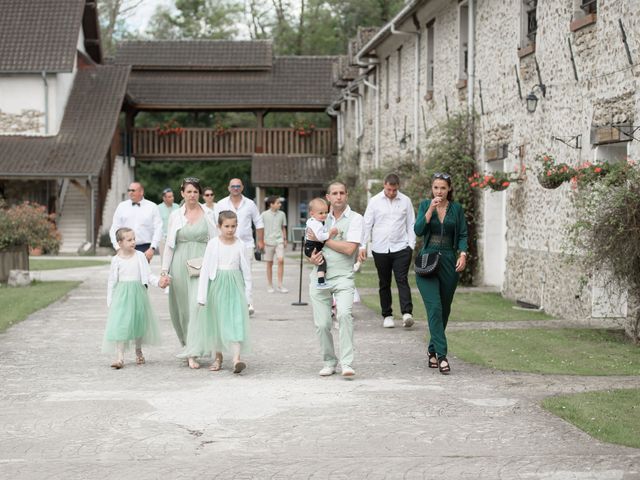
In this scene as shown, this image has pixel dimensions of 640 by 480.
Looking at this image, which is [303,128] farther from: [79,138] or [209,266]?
[209,266]

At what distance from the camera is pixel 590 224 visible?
1062 centimetres

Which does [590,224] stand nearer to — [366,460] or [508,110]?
[366,460]

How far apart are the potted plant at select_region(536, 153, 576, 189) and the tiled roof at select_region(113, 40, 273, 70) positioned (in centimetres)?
3070

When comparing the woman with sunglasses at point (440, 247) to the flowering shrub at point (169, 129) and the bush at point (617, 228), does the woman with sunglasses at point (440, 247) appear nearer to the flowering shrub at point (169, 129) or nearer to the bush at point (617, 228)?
the bush at point (617, 228)

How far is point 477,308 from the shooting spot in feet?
48.8

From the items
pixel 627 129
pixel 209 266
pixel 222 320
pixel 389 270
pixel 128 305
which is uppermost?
pixel 627 129

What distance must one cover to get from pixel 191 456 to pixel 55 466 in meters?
0.78

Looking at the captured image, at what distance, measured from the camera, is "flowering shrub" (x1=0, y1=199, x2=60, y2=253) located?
65.3 feet

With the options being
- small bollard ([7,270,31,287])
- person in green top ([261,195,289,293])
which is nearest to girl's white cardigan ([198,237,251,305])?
person in green top ([261,195,289,293])

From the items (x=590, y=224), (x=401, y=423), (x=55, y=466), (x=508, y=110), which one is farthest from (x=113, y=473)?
(x=508, y=110)

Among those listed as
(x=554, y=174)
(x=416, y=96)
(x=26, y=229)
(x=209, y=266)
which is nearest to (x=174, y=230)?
(x=209, y=266)

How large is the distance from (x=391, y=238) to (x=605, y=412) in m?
5.73

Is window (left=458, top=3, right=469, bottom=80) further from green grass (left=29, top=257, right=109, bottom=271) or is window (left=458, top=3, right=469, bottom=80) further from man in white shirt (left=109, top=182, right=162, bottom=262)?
green grass (left=29, top=257, right=109, bottom=271)

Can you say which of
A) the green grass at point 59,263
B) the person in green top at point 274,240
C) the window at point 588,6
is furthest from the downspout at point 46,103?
the window at point 588,6
